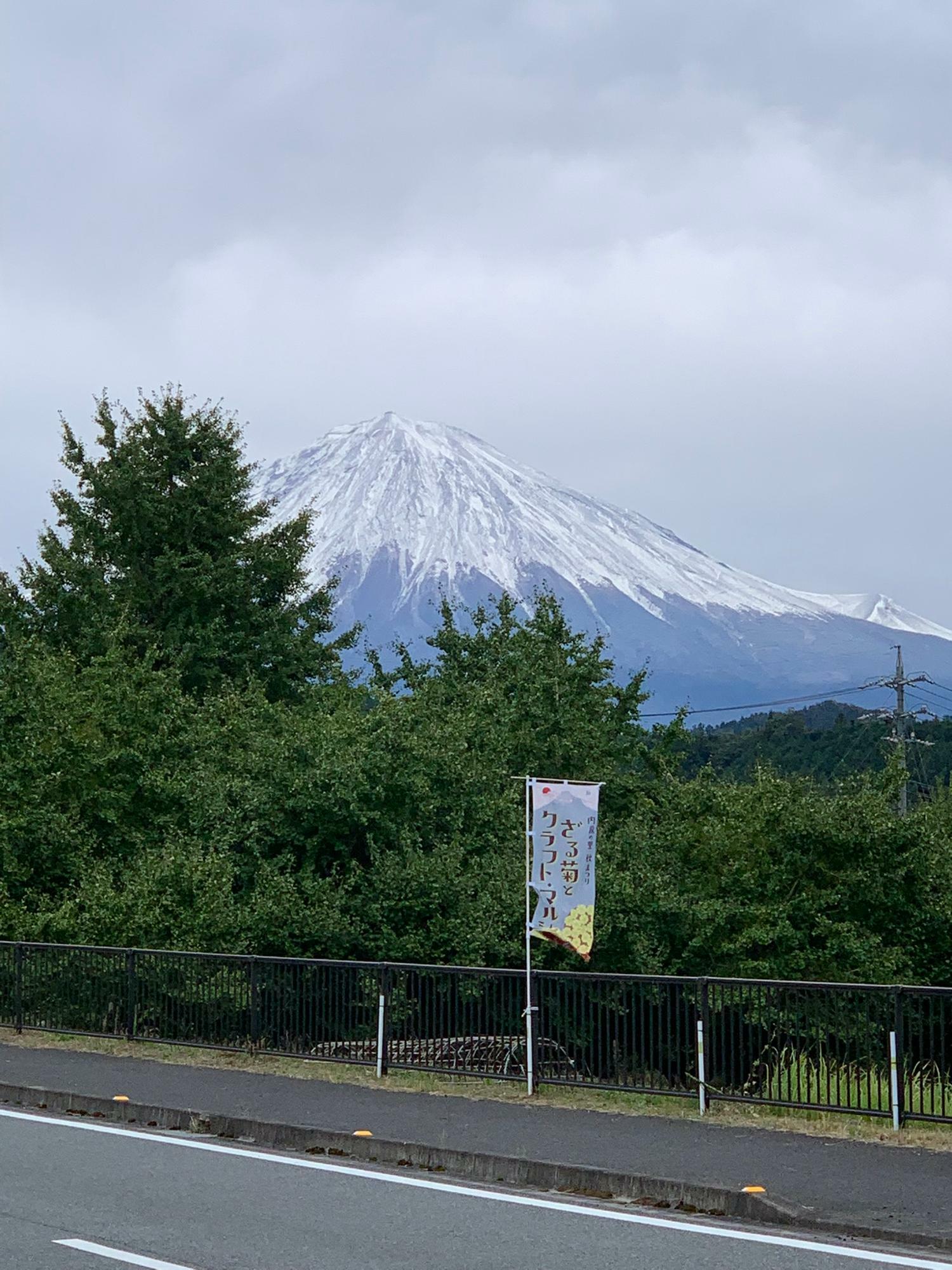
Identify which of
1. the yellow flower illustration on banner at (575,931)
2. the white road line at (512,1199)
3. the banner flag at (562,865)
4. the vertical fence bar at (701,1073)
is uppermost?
the banner flag at (562,865)

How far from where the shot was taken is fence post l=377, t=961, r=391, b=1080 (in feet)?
45.5

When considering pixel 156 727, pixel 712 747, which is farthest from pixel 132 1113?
pixel 712 747

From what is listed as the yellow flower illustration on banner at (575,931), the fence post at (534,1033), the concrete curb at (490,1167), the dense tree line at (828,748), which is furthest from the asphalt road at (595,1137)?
the dense tree line at (828,748)

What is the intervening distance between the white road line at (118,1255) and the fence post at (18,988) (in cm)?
1088

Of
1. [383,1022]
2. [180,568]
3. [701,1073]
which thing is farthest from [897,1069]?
[180,568]

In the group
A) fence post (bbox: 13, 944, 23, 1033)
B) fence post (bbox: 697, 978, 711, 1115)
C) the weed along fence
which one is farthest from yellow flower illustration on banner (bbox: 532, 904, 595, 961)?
fence post (bbox: 13, 944, 23, 1033)

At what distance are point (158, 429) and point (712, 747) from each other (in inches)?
1952

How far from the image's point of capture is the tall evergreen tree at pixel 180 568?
147 ft

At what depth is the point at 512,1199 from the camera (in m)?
9.02

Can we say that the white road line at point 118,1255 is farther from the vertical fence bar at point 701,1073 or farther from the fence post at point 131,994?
the fence post at point 131,994

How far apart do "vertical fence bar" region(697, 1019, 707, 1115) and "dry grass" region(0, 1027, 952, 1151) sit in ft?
0.37

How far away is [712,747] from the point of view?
89.6 m

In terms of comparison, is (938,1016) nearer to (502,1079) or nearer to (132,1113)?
(502,1079)

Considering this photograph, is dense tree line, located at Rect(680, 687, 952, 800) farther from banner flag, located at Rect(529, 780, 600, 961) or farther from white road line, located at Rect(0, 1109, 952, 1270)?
white road line, located at Rect(0, 1109, 952, 1270)
